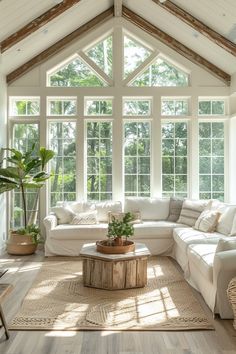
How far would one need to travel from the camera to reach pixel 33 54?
724 cm

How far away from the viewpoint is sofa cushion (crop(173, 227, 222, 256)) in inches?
201

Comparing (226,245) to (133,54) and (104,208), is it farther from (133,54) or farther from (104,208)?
(133,54)

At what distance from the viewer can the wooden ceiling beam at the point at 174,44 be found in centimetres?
733

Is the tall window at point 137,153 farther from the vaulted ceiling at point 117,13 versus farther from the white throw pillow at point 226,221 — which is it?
the white throw pillow at point 226,221

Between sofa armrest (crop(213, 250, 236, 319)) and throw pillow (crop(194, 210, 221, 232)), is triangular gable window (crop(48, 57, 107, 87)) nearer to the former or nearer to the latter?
throw pillow (crop(194, 210, 221, 232))

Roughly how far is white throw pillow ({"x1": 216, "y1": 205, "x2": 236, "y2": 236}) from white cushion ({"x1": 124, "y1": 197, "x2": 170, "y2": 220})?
1.37 metres

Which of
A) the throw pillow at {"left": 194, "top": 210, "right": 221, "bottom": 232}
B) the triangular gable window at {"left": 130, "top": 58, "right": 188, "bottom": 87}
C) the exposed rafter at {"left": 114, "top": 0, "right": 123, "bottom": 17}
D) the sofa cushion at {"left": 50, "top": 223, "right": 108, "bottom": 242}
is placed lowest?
the sofa cushion at {"left": 50, "top": 223, "right": 108, "bottom": 242}

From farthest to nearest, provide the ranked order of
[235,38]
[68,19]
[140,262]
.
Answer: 1. [68,19]
2. [235,38]
3. [140,262]

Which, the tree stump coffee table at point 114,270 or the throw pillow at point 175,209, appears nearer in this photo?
the tree stump coffee table at point 114,270

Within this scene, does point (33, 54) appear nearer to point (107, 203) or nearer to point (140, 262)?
point (107, 203)

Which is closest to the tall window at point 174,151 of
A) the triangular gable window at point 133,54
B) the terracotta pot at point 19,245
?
the triangular gable window at point 133,54

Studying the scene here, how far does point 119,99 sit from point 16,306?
4689 millimetres

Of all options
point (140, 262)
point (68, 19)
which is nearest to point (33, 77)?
point (68, 19)

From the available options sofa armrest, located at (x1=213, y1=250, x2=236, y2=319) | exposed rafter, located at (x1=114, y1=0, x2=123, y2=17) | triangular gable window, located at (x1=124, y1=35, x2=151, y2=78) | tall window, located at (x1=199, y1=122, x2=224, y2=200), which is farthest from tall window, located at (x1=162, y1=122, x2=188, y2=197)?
sofa armrest, located at (x1=213, y1=250, x2=236, y2=319)
